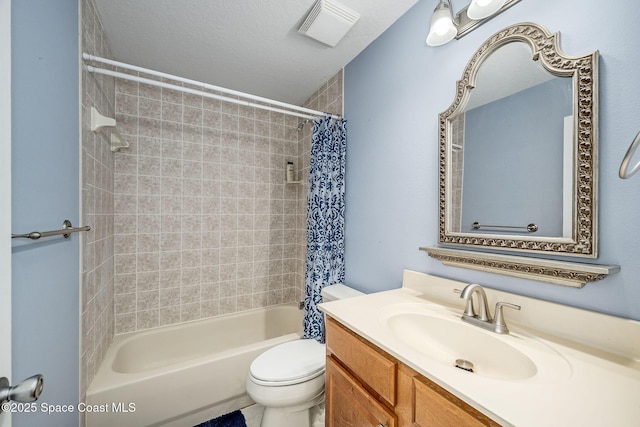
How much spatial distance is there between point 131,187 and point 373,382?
209 cm

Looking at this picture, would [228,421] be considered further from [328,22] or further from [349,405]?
[328,22]

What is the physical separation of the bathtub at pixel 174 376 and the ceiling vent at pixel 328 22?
2008 millimetres

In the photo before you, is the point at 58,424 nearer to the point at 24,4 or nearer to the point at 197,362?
the point at 197,362

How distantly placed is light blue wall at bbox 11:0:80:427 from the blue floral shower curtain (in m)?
1.23

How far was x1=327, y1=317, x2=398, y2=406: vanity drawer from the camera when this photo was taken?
744mm

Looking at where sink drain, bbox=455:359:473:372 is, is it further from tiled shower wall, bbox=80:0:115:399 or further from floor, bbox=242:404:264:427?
tiled shower wall, bbox=80:0:115:399

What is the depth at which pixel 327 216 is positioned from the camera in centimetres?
176

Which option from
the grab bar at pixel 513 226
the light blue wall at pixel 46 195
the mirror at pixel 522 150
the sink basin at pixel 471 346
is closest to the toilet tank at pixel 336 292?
the sink basin at pixel 471 346

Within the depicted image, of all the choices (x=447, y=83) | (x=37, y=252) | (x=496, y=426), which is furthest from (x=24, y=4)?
(x=496, y=426)

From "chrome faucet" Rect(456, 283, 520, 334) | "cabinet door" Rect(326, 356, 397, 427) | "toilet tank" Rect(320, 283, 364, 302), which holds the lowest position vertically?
"cabinet door" Rect(326, 356, 397, 427)

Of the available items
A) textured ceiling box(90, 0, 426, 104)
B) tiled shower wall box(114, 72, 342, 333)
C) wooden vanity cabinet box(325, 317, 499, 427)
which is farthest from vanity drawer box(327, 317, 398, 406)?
textured ceiling box(90, 0, 426, 104)

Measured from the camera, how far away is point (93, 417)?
3.98 feet

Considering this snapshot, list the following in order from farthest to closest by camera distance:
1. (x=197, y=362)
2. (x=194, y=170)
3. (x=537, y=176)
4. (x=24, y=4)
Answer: (x=194, y=170), (x=197, y=362), (x=537, y=176), (x=24, y=4)

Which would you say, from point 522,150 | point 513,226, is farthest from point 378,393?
point 522,150
